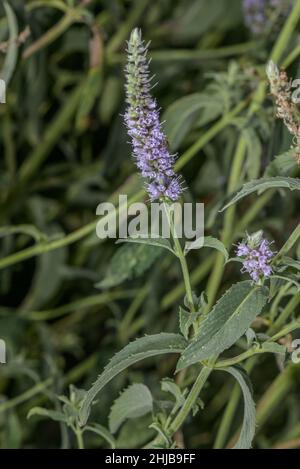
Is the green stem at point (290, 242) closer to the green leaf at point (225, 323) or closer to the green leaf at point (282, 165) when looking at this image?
the green leaf at point (225, 323)

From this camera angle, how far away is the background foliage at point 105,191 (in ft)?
2.85

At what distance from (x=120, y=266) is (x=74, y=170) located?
1.30 feet

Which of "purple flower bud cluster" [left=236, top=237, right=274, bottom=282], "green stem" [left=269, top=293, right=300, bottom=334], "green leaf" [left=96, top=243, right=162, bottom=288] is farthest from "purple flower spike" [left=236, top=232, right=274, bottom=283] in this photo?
"green leaf" [left=96, top=243, right=162, bottom=288]

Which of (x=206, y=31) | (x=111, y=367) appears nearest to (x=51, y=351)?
(x=111, y=367)

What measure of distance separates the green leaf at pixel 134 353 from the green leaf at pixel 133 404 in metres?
0.11

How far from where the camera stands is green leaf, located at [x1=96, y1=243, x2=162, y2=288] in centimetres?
80

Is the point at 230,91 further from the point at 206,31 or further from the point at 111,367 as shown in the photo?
the point at 206,31

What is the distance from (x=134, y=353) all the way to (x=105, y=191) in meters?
0.62

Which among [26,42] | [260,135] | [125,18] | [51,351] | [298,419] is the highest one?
[125,18]

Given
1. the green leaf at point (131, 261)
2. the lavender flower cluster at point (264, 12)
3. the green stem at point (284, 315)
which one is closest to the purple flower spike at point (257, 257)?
the green stem at point (284, 315)

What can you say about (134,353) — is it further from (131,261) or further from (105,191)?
(105,191)

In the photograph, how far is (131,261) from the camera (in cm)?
80

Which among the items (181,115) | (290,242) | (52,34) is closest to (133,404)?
(290,242)

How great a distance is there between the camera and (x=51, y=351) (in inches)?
40.7
